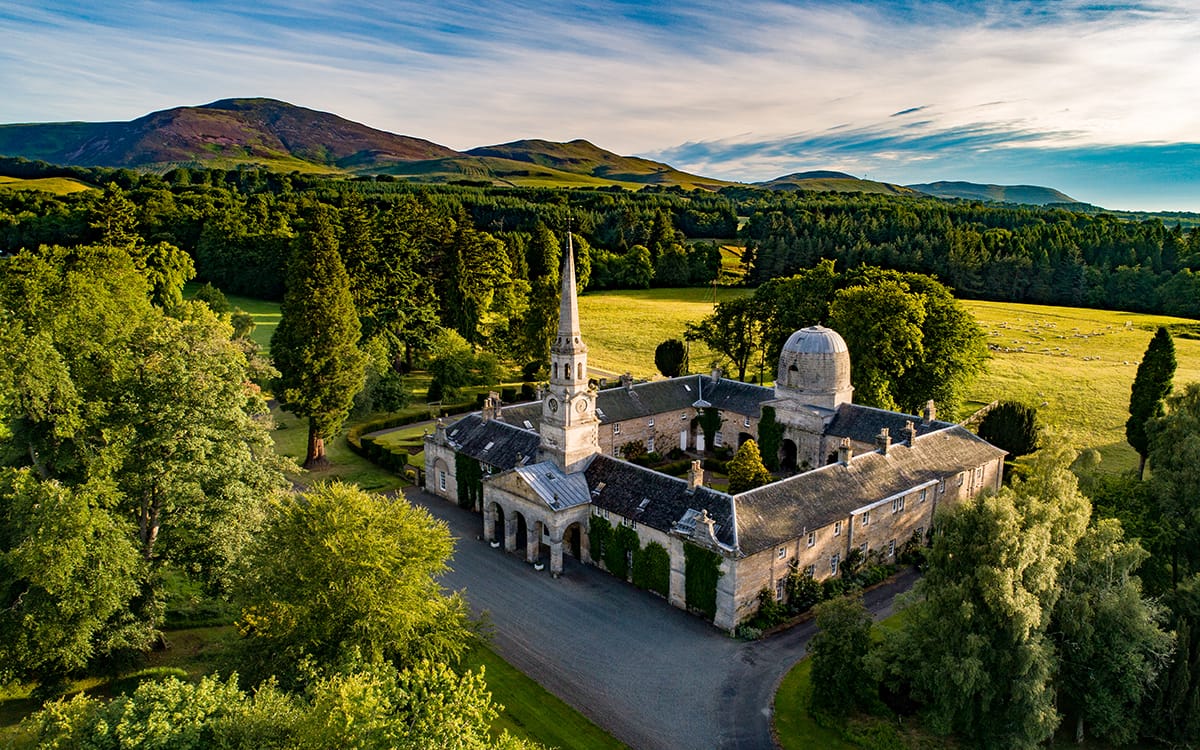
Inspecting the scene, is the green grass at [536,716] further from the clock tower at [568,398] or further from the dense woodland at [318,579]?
the clock tower at [568,398]

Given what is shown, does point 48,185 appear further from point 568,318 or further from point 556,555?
point 556,555

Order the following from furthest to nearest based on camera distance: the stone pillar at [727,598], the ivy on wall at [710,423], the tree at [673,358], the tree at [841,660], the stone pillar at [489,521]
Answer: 1. the tree at [673,358]
2. the ivy on wall at [710,423]
3. the stone pillar at [489,521]
4. the stone pillar at [727,598]
5. the tree at [841,660]

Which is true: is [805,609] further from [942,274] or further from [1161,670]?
[942,274]

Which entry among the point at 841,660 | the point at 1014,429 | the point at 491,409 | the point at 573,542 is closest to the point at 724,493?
the point at 573,542

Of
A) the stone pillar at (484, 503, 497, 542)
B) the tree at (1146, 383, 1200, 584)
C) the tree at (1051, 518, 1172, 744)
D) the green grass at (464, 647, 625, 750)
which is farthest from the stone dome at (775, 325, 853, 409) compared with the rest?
the green grass at (464, 647, 625, 750)

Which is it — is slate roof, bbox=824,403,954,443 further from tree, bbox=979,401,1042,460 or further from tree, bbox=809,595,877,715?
tree, bbox=809,595,877,715

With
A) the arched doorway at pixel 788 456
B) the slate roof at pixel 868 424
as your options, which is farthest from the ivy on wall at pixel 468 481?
the slate roof at pixel 868 424
